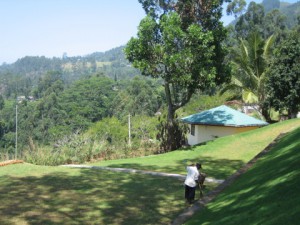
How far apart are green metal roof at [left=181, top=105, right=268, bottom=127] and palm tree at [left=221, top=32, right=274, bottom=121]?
2.07 metres

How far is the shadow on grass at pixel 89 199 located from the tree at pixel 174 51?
639 centimetres

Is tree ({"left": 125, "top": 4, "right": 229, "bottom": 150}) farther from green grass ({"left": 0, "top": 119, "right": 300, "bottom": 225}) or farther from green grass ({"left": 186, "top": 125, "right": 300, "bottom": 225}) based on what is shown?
green grass ({"left": 186, "top": 125, "right": 300, "bottom": 225})

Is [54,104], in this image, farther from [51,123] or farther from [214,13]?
[214,13]

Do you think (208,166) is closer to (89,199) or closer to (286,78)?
(89,199)

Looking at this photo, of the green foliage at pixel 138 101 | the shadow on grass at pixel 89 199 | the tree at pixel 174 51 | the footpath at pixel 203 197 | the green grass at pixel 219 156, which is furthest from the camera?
the green foliage at pixel 138 101

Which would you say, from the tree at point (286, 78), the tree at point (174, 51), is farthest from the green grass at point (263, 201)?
the tree at point (286, 78)

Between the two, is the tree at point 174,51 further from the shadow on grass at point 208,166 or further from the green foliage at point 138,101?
the green foliage at point 138,101

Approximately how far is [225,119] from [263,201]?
17524 millimetres

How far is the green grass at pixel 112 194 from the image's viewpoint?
8773 millimetres

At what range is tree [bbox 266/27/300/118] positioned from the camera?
77.4ft

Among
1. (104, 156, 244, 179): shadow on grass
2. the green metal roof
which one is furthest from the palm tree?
(104, 156, 244, 179): shadow on grass

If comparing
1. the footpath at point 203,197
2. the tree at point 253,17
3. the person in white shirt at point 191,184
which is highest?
the tree at point 253,17

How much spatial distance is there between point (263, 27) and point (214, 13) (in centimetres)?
4603

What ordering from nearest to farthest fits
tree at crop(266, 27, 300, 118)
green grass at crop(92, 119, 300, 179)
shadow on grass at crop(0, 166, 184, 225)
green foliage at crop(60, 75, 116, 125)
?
shadow on grass at crop(0, 166, 184, 225) → green grass at crop(92, 119, 300, 179) → tree at crop(266, 27, 300, 118) → green foliage at crop(60, 75, 116, 125)
